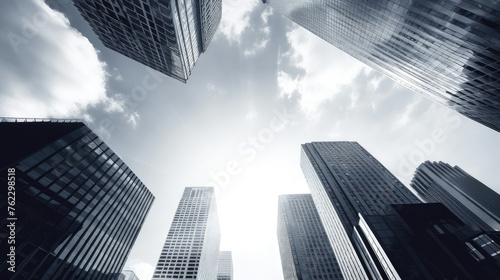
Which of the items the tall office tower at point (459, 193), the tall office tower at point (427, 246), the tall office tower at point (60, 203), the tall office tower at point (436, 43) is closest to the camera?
the tall office tower at point (60, 203)

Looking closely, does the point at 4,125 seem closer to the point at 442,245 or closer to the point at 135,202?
the point at 135,202

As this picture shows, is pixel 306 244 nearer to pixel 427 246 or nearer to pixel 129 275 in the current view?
pixel 427 246

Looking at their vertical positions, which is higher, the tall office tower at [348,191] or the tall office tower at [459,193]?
the tall office tower at [459,193]

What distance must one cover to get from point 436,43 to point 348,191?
48.3 meters

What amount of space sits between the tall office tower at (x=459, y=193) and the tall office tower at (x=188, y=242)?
148 meters

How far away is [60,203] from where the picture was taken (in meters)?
36.8

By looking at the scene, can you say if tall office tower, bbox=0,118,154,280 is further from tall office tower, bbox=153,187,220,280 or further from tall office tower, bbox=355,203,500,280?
tall office tower, bbox=153,187,220,280

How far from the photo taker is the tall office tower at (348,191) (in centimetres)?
5969

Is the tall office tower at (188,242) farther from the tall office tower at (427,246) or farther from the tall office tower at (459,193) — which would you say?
the tall office tower at (459,193)

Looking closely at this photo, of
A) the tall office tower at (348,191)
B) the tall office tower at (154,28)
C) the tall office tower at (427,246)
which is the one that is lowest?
the tall office tower at (427,246)

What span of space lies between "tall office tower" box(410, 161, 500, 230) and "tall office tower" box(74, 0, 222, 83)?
527 ft

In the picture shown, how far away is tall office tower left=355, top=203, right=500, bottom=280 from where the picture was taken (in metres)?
31.7

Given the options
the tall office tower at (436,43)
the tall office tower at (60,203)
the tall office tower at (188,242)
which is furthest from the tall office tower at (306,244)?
the tall office tower at (436,43)

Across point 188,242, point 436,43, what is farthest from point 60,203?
point 188,242
